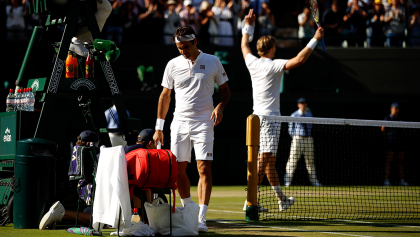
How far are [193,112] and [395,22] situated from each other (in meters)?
13.1

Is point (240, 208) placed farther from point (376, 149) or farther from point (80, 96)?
point (376, 149)

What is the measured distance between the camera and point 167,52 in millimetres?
16906

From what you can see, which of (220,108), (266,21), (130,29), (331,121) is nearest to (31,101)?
(220,108)

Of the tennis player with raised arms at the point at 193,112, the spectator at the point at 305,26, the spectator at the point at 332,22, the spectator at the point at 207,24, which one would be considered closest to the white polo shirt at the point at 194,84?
the tennis player with raised arms at the point at 193,112

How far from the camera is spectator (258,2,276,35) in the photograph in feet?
57.9

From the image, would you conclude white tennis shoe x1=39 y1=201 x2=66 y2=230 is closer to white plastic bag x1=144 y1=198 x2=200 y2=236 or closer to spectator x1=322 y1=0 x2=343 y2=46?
white plastic bag x1=144 y1=198 x2=200 y2=236

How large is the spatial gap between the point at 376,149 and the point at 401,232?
30.7 ft

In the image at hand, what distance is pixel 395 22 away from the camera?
1825cm

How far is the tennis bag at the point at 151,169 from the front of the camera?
566 cm

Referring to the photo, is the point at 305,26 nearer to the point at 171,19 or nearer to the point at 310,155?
the point at 171,19

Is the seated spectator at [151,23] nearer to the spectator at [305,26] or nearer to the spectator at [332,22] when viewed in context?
the spectator at [305,26]

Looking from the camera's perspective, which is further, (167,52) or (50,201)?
(167,52)

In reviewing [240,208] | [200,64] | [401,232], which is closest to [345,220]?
[401,232]

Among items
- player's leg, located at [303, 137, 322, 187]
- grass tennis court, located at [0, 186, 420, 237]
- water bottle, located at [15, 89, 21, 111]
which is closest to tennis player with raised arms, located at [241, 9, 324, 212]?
grass tennis court, located at [0, 186, 420, 237]
